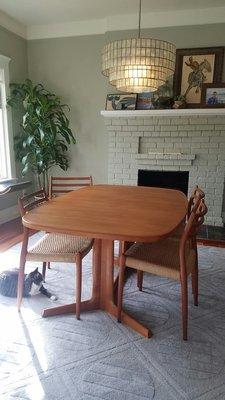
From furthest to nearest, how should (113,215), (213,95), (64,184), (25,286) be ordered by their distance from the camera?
(213,95) < (64,184) < (25,286) < (113,215)

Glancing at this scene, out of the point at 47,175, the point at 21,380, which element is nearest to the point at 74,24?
the point at 47,175

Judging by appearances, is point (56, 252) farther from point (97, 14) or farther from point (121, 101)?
point (97, 14)

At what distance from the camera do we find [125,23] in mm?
3867

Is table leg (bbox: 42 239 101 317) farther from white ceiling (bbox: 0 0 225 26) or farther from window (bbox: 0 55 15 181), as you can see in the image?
white ceiling (bbox: 0 0 225 26)

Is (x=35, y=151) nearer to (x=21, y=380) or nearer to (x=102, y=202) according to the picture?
(x=102, y=202)

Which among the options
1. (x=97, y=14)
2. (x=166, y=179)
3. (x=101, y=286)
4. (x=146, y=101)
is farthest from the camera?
(x=166, y=179)

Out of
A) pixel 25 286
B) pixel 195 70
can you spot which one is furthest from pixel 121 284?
pixel 195 70

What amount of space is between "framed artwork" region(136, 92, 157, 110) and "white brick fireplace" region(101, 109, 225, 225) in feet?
0.37

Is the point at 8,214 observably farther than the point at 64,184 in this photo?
Yes

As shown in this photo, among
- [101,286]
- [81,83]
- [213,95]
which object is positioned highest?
[81,83]

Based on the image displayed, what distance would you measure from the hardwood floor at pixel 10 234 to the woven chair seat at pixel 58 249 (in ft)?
4.07

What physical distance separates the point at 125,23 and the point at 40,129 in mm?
1799

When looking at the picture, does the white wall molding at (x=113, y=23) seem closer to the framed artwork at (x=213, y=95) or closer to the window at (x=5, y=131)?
the window at (x=5, y=131)

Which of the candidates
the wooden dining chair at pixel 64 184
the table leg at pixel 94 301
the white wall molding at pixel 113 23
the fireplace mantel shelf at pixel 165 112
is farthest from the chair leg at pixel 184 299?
the white wall molding at pixel 113 23
